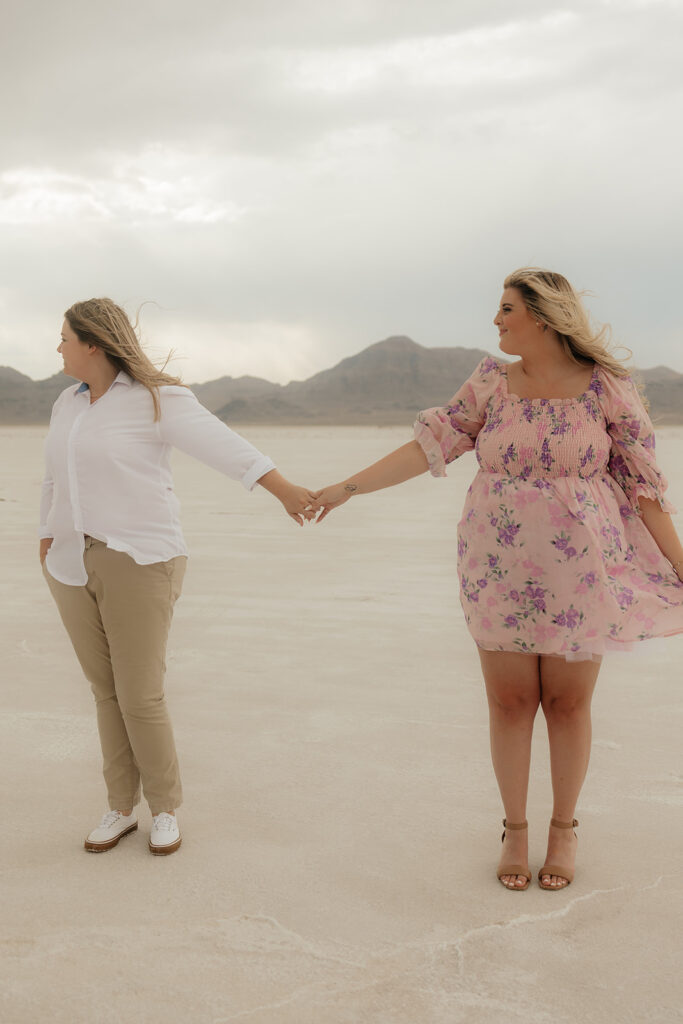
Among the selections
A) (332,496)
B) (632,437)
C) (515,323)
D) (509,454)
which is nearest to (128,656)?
(332,496)

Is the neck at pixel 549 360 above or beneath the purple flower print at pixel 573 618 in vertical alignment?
above

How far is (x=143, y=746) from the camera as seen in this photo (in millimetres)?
3539

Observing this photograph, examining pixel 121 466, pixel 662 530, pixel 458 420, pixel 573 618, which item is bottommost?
pixel 573 618

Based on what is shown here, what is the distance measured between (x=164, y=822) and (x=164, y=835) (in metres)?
0.05

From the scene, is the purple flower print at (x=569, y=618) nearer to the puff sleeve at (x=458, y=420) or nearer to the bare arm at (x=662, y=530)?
the bare arm at (x=662, y=530)

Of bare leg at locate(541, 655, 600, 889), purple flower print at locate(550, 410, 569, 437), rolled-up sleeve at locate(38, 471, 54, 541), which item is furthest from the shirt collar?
bare leg at locate(541, 655, 600, 889)

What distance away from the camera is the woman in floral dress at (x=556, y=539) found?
3221 mm

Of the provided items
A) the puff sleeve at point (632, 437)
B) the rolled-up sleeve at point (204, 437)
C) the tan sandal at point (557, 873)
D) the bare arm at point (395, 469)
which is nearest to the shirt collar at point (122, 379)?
the rolled-up sleeve at point (204, 437)

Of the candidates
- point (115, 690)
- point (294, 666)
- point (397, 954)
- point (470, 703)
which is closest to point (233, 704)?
point (294, 666)

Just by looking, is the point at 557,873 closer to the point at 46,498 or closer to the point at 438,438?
the point at 438,438

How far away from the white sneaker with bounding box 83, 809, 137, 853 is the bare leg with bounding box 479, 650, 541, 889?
4.36 feet

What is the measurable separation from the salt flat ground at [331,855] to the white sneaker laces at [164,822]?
0.34 ft

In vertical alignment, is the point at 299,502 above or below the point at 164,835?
above

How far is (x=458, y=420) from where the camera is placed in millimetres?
3498
